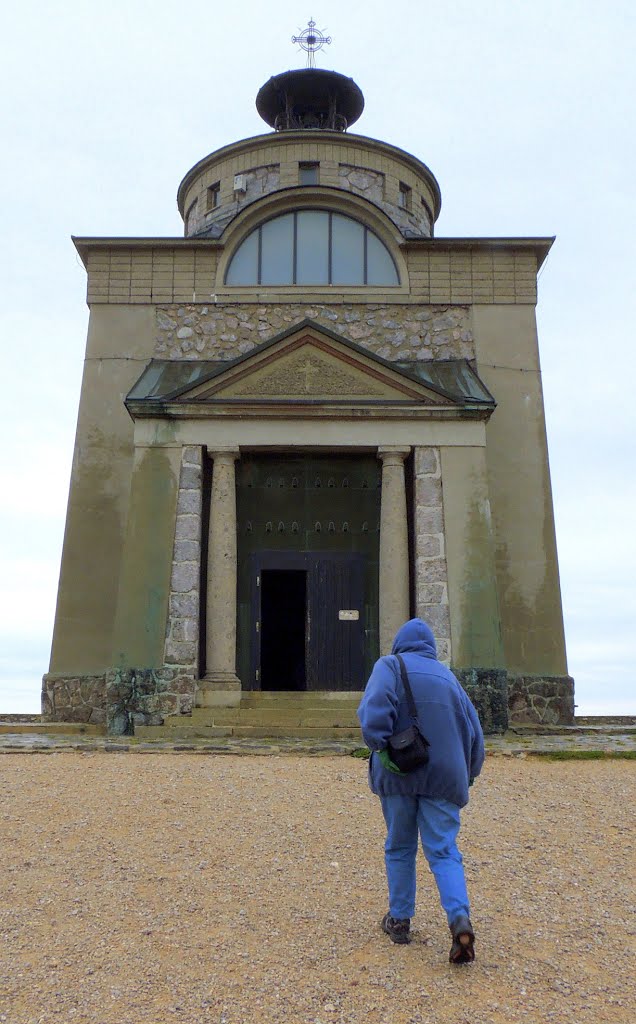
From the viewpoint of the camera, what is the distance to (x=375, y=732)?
4.75m

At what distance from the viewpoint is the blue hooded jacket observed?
4762 mm

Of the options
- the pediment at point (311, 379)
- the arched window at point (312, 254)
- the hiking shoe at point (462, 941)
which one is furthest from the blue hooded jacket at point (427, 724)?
the arched window at point (312, 254)

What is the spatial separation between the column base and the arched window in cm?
686

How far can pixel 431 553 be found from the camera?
13773 mm

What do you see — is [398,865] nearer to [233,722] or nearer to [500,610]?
[233,722]

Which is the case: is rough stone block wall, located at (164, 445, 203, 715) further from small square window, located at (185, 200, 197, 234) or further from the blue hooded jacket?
the blue hooded jacket

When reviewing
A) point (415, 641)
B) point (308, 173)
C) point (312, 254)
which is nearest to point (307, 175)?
point (308, 173)

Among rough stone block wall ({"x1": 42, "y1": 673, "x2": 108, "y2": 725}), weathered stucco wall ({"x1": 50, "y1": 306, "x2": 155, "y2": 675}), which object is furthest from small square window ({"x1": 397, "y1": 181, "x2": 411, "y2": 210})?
rough stone block wall ({"x1": 42, "y1": 673, "x2": 108, "y2": 725})

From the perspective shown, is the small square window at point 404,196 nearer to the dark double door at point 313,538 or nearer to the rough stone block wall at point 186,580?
the dark double door at point 313,538

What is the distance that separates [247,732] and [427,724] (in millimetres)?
7724

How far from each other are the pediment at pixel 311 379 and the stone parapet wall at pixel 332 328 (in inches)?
52.9

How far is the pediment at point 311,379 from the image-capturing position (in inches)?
562

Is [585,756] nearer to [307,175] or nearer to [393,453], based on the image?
[393,453]

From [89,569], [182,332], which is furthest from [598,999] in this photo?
[182,332]
